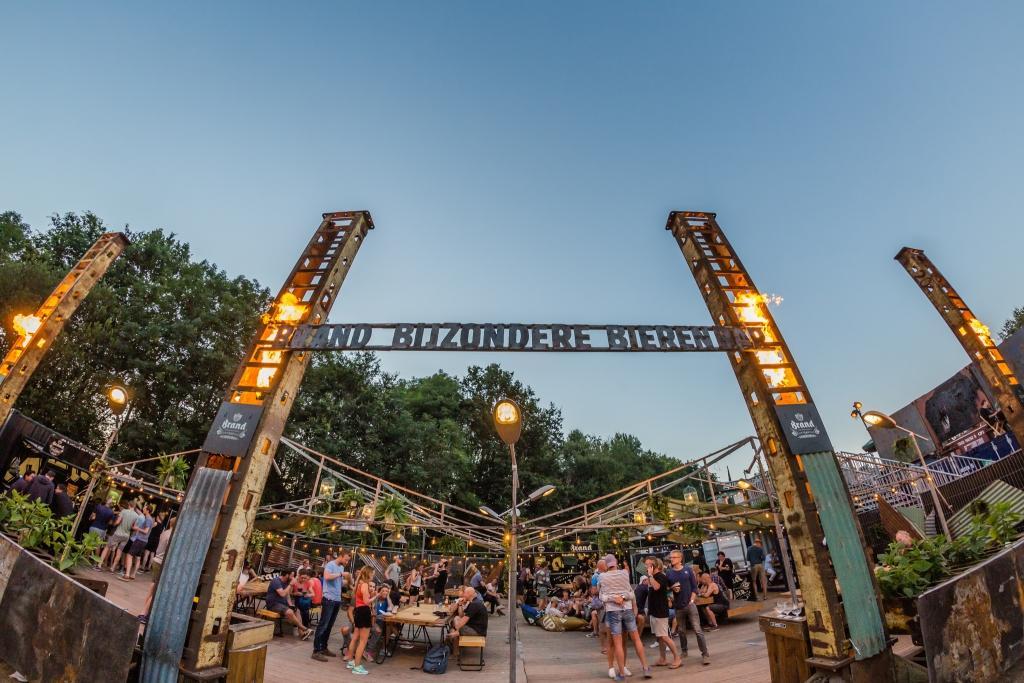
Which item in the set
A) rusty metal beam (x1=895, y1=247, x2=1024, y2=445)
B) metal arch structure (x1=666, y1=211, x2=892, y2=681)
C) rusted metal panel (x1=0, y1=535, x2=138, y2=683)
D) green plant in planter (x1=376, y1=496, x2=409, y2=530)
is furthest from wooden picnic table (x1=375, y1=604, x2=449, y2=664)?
rusty metal beam (x1=895, y1=247, x2=1024, y2=445)

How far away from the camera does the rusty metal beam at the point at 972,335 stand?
8531 millimetres

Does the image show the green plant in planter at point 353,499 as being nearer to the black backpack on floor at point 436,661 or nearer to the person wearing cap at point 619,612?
the black backpack on floor at point 436,661

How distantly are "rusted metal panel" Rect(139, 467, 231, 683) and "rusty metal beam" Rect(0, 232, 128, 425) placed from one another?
5.62m

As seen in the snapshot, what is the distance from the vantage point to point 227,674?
4480 mm

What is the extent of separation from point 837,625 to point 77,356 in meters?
26.9

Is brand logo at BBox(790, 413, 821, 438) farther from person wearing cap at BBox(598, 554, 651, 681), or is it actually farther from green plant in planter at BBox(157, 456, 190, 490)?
green plant in planter at BBox(157, 456, 190, 490)

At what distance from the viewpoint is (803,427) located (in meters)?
5.75

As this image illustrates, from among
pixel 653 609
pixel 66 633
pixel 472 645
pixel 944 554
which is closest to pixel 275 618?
pixel 472 645

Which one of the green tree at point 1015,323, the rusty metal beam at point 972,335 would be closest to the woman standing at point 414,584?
the rusty metal beam at point 972,335

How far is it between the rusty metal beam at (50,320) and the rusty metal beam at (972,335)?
56.4ft

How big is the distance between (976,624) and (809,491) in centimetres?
172

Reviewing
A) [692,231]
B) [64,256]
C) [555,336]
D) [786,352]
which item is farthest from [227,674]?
[64,256]

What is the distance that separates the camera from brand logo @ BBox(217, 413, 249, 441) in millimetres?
5310

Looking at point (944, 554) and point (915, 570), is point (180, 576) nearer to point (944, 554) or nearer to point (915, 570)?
point (915, 570)
